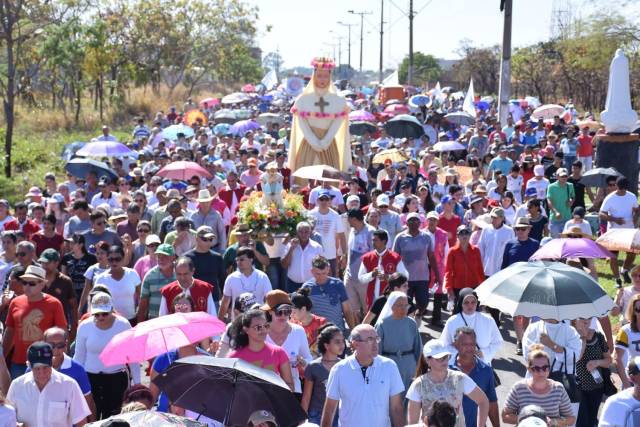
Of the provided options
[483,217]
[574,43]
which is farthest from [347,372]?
[574,43]

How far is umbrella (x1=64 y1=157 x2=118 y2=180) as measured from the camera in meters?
16.1

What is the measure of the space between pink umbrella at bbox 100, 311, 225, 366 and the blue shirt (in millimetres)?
1804

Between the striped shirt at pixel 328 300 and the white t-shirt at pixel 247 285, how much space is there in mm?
528

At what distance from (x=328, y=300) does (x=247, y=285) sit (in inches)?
33.6

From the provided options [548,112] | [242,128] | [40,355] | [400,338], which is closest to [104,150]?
[242,128]

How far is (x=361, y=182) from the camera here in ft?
57.4

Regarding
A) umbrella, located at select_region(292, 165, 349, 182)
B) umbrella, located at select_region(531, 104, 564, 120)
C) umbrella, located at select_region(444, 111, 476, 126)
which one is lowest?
umbrella, located at select_region(292, 165, 349, 182)

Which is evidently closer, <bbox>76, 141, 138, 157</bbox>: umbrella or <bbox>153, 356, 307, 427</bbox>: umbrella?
<bbox>153, 356, 307, 427</bbox>: umbrella

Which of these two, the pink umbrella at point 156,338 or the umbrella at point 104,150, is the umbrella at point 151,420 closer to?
the pink umbrella at point 156,338

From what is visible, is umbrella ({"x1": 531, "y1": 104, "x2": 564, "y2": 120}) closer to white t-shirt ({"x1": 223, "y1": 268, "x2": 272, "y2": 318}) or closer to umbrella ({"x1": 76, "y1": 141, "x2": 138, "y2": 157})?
umbrella ({"x1": 76, "y1": 141, "x2": 138, "y2": 157})

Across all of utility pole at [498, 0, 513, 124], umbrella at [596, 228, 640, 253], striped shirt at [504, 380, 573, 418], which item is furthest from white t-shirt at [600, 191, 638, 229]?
utility pole at [498, 0, 513, 124]

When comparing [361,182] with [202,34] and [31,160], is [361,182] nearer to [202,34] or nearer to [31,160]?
[31,160]

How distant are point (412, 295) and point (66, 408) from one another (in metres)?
5.90

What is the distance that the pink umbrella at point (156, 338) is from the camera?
6.89m
